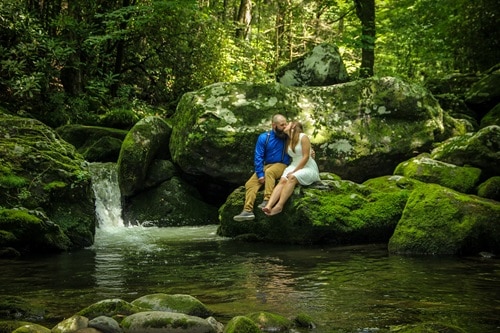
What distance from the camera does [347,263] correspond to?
8.64 meters

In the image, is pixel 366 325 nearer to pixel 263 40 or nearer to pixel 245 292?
pixel 245 292

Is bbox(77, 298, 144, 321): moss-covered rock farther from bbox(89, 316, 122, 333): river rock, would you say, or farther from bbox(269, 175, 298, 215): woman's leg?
bbox(269, 175, 298, 215): woman's leg

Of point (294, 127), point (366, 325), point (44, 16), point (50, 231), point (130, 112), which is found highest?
→ point (44, 16)

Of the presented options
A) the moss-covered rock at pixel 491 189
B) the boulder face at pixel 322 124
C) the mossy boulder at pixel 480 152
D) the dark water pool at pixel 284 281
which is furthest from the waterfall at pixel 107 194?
the moss-covered rock at pixel 491 189

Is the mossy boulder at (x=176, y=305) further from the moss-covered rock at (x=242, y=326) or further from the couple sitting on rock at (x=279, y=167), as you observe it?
the couple sitting on rock at (x=279, y=167)

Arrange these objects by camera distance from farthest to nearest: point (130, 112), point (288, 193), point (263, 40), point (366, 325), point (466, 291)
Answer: point (263, 40) → point (130, 112) → point (288, 193) → point (466, 291) → point (366, 325)

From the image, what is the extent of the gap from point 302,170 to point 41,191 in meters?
4.56

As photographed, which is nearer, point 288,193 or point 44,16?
point 288,193

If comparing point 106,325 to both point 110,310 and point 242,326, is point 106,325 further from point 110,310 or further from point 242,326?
point 242,326

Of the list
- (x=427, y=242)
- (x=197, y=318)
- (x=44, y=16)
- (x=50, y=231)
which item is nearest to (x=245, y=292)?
(x=197, y=318)

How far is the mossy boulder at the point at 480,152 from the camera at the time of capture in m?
11.5

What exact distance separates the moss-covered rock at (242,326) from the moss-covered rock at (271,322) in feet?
0.84

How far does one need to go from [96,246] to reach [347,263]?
461cm

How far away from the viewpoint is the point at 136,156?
13961 millimetres
